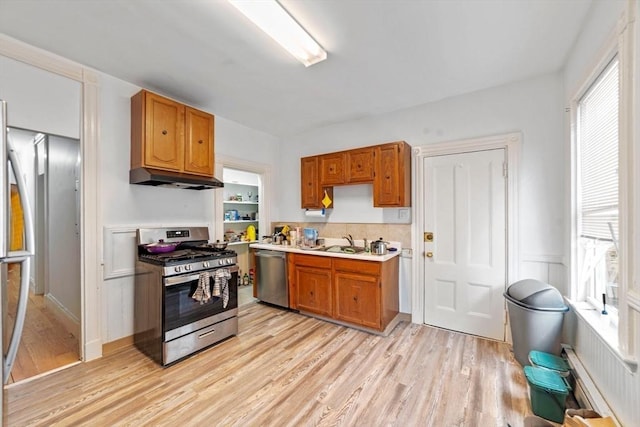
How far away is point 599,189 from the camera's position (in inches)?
68.9

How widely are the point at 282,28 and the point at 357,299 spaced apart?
8.60 feet

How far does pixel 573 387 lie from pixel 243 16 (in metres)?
3.51

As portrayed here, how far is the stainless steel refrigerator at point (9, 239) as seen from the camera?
1.15 meters

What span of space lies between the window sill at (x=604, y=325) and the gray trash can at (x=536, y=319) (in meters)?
0.11

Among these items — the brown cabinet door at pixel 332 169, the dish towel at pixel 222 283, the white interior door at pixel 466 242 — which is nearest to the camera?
the dish towel at pixel 222 283

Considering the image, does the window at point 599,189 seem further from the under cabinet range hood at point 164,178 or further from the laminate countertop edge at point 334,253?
the under cabinet range hood at point 164,178

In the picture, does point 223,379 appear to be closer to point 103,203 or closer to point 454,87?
point 103,203

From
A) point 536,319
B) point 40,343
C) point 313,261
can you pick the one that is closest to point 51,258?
point 40,343

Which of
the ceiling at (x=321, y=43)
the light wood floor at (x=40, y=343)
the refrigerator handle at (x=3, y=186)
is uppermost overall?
the ceiling at (x=321, y=43)

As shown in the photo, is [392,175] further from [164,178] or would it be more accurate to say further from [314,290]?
[164,178]

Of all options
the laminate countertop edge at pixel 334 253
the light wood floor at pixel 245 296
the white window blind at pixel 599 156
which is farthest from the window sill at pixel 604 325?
the light wood floor at pixel 245 296

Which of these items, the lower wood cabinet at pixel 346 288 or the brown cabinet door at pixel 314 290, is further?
the brown cabinet door at pixel 314 290

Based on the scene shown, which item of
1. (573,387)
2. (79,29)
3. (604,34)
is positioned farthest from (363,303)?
(79,29)

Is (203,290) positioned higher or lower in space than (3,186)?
lower
